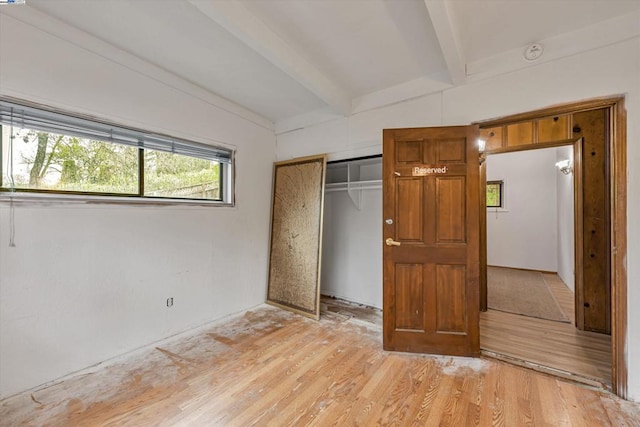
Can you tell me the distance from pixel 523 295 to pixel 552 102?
3.28m

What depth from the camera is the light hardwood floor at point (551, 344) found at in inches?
85.4

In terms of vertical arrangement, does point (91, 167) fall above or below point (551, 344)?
above

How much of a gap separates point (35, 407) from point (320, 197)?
2.91 metres

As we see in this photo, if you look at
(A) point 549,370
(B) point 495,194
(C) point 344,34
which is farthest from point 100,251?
(B) point 495,194

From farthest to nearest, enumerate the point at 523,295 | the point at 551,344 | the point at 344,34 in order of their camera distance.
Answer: the point at 523,295
the point at 551,344
the point at 344,34

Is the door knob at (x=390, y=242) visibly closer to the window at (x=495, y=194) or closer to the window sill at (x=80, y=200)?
the window sill at (x=80, y=200)

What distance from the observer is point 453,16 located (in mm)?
1887

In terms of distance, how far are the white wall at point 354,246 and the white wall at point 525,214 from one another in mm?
4385

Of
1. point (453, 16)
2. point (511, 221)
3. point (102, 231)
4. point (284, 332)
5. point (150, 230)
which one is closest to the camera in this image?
point (453, 16)

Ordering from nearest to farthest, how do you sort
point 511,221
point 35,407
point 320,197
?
point 35,407
point 320,197
point 511,221

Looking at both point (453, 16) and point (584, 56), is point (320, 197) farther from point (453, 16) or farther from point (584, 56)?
point (584, 56)

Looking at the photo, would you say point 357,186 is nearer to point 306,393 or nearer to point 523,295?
point 306,393

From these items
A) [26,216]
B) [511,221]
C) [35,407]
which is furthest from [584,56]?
[511,221]

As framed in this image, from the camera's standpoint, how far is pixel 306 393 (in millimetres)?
1903
